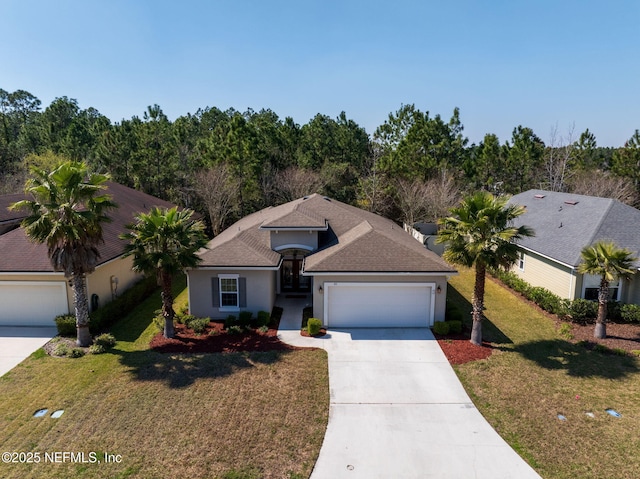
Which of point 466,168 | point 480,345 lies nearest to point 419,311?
point 480,345

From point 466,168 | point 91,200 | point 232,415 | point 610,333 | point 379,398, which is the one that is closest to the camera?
point 232,415

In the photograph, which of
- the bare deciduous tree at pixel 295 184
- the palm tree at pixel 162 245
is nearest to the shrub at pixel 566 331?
the palm tree at pixel 162 245

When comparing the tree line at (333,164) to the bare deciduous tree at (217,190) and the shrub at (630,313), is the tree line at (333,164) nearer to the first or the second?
the bare deciduous tree at (217,190)

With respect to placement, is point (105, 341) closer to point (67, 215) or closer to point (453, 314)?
point (67, 215)

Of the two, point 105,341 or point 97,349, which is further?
point 105,341

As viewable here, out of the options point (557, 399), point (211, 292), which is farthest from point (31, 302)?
point (557, 399)

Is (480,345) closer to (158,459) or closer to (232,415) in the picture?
(232,415)

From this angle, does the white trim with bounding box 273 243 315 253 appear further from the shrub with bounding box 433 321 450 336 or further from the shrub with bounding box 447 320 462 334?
the shrub with bounding box 447 320 462 334
